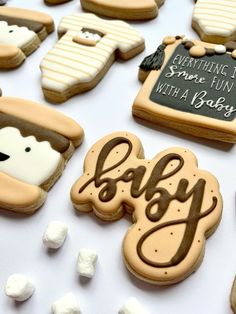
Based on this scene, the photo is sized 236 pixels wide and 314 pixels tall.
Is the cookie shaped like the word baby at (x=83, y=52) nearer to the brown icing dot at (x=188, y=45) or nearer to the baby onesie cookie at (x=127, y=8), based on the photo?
the baby onesie cookie at (x=127, y=8)

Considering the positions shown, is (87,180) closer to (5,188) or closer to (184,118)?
(5,188)

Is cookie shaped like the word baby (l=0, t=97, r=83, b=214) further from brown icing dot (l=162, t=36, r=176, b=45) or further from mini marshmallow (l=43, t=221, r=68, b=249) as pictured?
brown icing dot (l=162, t=36, r=176, b=45)

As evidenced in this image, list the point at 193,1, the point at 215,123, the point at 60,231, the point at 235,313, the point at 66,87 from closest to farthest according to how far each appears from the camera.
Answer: the point at 235,313
the point at 60,231
the point at 215,123
the point at 66,87
the point at 193,1

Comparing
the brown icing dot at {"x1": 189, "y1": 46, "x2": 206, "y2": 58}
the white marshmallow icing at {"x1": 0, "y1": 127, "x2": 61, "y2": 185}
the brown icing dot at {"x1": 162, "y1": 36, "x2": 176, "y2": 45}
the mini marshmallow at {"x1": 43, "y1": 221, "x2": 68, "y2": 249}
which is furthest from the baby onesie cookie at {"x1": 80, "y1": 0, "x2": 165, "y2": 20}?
the mini marshmallow at {"x1": 43, "y1": 221, "x2": 68, "y2": 249}

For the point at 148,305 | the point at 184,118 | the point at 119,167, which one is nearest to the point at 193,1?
the point at 184,118

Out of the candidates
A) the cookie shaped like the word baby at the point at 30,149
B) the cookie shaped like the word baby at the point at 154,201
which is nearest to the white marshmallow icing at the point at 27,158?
the cookie shaped like the word baby at the point at 30,149

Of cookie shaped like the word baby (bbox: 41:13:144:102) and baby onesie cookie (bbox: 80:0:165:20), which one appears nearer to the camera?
cookie shaped like the word baby (bbox: 41:13:144:102)

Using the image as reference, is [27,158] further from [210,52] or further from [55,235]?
[210,52]
